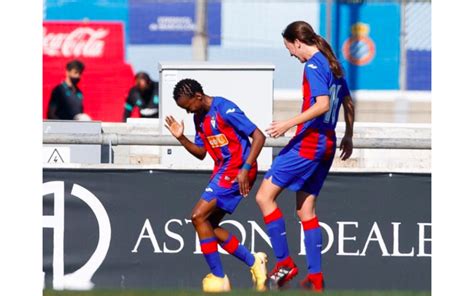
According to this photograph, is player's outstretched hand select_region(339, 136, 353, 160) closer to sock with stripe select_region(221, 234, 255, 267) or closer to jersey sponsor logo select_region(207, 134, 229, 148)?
jersey sponsor logo select_region(207, 134, 229, 148)

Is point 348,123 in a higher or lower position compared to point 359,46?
lower

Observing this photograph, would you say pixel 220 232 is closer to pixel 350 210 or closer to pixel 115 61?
pixel 350 210

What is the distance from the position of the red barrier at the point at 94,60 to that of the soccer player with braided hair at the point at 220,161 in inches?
743

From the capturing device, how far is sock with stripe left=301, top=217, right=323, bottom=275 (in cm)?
920

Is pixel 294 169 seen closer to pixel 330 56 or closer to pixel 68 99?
pixel 330 56

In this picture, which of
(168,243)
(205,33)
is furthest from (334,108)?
(205,33)

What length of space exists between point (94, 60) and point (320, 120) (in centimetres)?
2442

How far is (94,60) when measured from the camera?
3297 cm

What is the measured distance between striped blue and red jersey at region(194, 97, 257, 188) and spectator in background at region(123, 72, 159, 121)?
845 cm

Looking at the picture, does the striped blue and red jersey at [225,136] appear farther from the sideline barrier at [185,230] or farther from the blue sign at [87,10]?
the blue sign at [87,10]

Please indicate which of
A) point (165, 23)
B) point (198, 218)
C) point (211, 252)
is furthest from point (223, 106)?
point (165, 23)

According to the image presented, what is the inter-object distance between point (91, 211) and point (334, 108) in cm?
276

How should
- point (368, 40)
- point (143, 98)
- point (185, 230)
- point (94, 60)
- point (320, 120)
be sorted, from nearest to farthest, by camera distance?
point (320, 120) < point (185, 230) < point (143, 98) < point (368, 40) < point (94, 60)

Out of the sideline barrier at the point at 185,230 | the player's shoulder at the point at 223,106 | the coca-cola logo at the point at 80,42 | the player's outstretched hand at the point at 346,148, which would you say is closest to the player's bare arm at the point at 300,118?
the player's outstretched hand at the point at 346,148
